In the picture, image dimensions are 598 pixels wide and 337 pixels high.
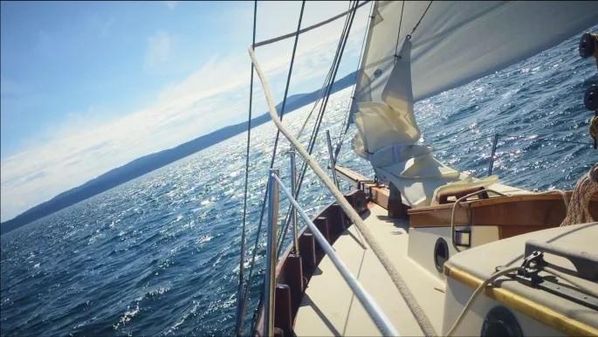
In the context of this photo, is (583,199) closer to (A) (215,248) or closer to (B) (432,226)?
(B) (432,226)

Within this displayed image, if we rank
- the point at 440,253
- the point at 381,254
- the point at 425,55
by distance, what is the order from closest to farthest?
the point at 381,254 → the point at 440,253 → the point at 425,55

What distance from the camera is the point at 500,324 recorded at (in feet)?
6.87

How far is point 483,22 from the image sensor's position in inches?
153

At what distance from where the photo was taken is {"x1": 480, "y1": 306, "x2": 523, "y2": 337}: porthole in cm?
202

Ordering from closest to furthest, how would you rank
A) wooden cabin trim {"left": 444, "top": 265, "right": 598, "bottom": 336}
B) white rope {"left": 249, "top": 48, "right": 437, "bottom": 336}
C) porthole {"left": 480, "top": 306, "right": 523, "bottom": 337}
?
white rope {"left": 249, "top": 48, "right": 437, "bottom": 336}
wooden cabin trim {"left": 444, "top": 265, "right": 598, "bottom": 336}
porthole {"left": 480, "top": 306, "right": 523, "bottom": 337}

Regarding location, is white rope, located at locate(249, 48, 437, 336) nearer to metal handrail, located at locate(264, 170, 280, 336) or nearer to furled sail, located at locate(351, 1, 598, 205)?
metal handrail, located at locate(264, 170, 280, 336)

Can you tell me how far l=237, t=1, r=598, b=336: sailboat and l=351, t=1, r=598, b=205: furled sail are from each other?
2 centimetres

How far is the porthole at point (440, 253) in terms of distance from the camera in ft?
13.5

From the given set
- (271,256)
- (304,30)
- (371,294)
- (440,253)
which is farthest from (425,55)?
(271,256)

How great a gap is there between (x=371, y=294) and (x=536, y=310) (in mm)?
2719

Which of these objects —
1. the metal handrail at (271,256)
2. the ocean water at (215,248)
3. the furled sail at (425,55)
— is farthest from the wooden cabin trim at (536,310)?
the ocean water at (215,248)

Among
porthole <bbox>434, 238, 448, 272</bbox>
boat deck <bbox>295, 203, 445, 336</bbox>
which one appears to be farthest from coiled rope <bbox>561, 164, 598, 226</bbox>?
boat deck <bbox>295, 203, 445, 336</bbox>

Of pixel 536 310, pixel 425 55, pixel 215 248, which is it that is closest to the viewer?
pixel 536 310

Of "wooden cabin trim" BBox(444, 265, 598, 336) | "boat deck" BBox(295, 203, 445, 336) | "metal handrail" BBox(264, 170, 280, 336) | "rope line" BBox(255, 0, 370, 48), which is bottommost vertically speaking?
"boat deck" BBox(295, 203, 445, 336)
